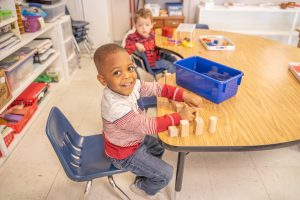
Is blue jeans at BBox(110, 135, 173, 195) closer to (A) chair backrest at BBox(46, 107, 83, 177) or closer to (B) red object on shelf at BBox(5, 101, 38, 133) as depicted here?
(A) chair backrest at BBox(46, 107, 83, 177)

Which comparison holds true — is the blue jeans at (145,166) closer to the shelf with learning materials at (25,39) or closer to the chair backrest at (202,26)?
the shelf with learning materials at (25,39)

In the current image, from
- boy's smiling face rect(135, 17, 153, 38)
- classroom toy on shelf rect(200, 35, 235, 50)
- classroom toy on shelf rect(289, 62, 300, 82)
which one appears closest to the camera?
classroom toy on shelf rect(289, 62, 300, 82)

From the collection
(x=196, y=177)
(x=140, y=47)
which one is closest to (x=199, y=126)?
(x=196, y=177)

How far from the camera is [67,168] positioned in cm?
112

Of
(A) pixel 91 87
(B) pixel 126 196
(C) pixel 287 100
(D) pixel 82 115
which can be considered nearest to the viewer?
(C) pixel 287 100

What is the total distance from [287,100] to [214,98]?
1.20 feet

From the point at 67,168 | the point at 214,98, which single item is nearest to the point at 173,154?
the point at 214,98

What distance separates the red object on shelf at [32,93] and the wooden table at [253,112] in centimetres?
142

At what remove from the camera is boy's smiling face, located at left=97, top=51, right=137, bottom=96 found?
3.49 ft

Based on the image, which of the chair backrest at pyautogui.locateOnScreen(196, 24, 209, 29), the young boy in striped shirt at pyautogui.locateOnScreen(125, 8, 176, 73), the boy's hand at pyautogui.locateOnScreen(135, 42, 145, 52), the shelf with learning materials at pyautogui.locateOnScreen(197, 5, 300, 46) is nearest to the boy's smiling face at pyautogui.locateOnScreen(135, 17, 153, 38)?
the young boy in striped shirt at pyautogui.locateOnScreen(125, 8, 176, 73)

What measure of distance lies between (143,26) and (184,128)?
58.2 inches

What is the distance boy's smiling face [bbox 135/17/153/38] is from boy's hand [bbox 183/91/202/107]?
119cm

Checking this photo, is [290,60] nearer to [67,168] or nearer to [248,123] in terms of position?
[248,123]

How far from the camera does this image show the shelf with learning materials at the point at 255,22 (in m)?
3.68
